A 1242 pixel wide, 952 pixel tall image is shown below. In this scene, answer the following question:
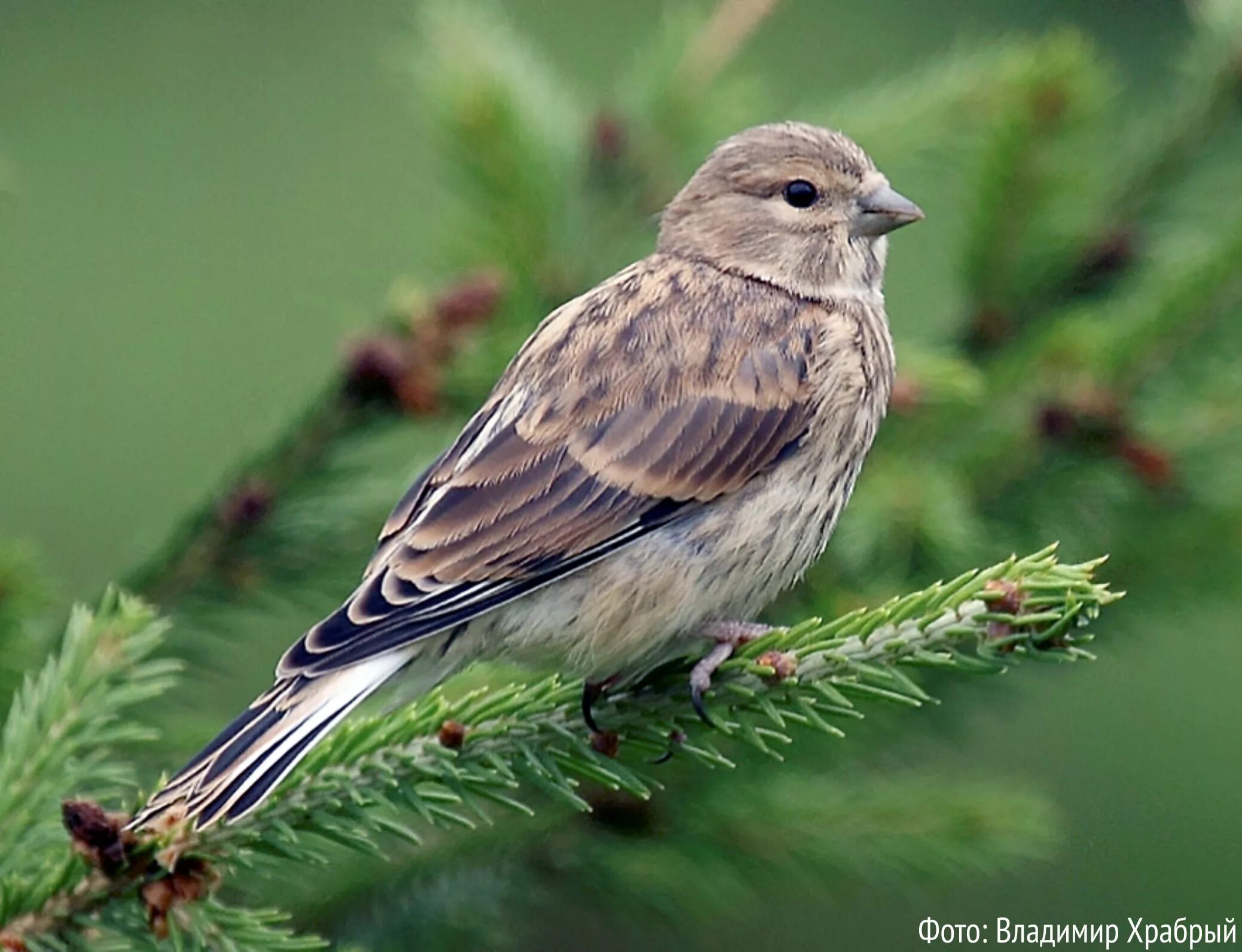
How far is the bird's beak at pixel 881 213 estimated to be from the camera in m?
3.74

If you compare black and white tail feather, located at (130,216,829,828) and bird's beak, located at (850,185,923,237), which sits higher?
bird's beak, located at (850,185,923,237)

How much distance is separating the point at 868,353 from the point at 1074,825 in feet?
6.25

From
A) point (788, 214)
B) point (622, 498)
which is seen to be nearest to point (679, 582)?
point (622, 498)

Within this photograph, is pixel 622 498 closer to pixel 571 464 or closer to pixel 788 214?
pixel 571 464

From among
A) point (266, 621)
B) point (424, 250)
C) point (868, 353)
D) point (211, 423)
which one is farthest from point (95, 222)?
point (868, 353)

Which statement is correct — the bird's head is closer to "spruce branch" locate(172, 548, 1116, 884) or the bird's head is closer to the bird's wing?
the bird's wing

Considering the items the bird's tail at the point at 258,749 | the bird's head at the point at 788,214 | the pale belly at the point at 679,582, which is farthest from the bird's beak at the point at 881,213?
the bird's tail at the point at 258,749

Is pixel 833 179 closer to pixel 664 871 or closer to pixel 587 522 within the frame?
pixel 587 522

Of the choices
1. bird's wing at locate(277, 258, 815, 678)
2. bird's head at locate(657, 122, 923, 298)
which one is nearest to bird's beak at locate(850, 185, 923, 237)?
bird's head at locate(657, 122, 923, 298)

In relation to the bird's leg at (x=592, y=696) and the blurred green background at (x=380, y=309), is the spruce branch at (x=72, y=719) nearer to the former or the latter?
the blurred green background at (x=380, y=309)

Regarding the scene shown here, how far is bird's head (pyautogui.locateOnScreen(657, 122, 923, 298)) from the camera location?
3.79 metres

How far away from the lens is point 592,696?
281 centimetres

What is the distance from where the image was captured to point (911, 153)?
3676mm

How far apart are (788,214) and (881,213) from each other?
0.68 feet
